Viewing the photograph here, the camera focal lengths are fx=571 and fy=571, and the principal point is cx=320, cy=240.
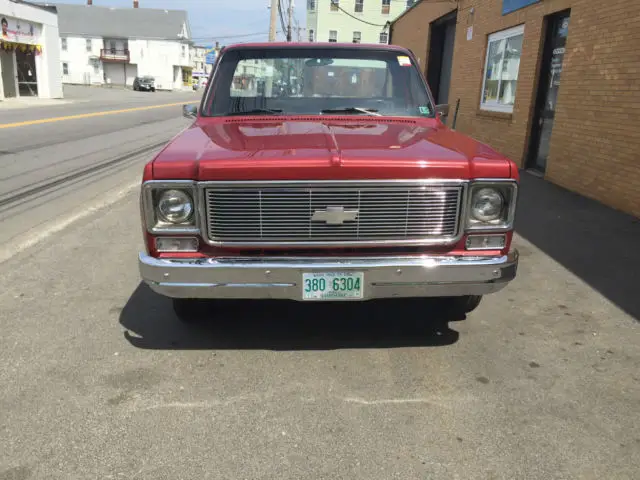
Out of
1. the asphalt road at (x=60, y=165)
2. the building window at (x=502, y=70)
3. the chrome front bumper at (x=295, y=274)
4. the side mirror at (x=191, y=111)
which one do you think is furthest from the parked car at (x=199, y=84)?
the chrome front bumper at (x=295, y=274)

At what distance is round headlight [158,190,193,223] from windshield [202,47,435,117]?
4.86 ft

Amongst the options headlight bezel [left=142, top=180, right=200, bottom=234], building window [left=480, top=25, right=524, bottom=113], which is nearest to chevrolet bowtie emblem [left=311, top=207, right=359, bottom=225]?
headlight bezel [left=142, top=180, right=200, bottom=234]

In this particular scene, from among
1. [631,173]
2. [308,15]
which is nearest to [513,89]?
[631,173]

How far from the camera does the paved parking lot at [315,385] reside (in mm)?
2508

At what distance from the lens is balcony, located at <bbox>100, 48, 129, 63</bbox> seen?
224 ft

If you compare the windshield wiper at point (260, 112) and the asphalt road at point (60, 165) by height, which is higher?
the windshield wiper at point (260, 112)

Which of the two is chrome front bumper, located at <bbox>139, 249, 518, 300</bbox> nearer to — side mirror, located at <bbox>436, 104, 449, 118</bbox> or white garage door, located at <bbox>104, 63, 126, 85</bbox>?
side mirror, located at <bbox>436, 104, 449, 118</bbox>

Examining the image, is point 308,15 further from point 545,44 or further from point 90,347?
point 90,347

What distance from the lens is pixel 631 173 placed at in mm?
7047

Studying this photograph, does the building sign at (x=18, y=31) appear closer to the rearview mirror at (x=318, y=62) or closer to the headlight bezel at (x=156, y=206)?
the rearview mirror at (x=318, y=62)

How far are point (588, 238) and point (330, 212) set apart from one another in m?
4.29

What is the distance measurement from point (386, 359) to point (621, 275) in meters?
2.82

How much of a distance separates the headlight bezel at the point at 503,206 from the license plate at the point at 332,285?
2.28 feet

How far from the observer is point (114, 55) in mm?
68375
